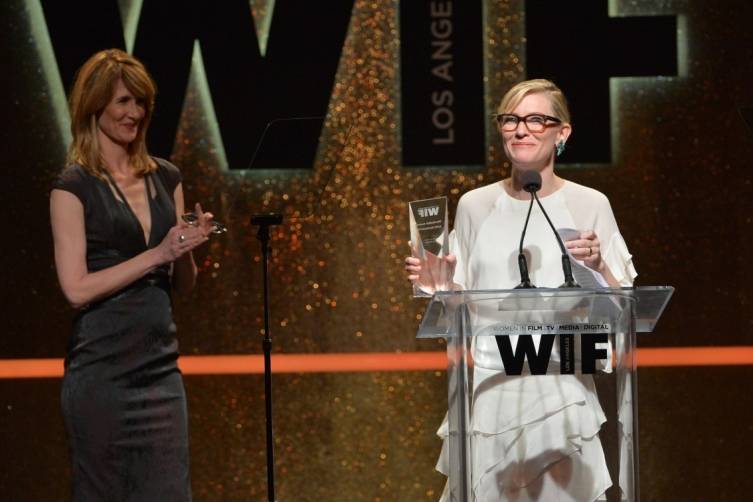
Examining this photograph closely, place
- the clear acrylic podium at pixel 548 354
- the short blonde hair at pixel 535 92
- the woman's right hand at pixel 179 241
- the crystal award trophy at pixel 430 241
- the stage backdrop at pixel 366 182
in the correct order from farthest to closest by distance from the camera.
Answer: the stage backdrop at pixel 366 182 → the short blonde hair at pixel 535 92 → the woman's right hand at pixel 179 241 → the crystal award trophy at pixel 430 241 → the clear acrylic podium at pixel 548 354

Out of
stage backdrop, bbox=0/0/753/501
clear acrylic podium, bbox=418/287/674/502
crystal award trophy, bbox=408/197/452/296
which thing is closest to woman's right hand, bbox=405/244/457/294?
crystal award trophy, bbox=408/197/452/296

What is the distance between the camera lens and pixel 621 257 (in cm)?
293

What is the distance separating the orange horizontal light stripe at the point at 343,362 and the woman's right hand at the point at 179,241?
1756mm

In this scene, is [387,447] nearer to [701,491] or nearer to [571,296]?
[701,491]

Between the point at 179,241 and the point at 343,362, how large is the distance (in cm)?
183

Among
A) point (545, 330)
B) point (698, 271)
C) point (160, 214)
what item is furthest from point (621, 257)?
point (698, 271)

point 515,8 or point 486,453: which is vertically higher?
point 515,8

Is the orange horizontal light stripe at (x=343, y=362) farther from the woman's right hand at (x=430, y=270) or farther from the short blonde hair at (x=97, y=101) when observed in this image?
the woman's right hand at (x=430, y=270)

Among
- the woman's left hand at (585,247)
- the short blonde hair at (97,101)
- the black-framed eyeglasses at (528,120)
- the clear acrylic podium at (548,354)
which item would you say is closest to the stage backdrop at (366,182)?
the short blonde hair at (97,101)

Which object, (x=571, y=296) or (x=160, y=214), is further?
(x=160, y=214)

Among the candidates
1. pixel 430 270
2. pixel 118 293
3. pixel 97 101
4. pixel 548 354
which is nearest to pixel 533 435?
pixel 548 354

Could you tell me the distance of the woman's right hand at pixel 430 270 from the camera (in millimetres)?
2590

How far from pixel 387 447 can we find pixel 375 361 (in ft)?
1.16

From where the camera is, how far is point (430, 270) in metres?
2.60
